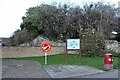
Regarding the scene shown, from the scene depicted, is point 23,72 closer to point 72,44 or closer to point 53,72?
point 53,72

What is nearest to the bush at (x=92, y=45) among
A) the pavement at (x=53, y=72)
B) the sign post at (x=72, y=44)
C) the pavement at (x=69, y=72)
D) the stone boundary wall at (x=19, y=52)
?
the stone boundary wall at (x=19, y=52)

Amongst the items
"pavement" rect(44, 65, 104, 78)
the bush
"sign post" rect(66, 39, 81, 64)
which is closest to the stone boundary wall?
the bush

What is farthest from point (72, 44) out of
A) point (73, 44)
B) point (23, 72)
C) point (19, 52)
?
point (19, 52)

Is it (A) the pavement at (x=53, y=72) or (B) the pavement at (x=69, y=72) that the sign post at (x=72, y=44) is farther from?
(B) the pavement at (x=69, y=72)

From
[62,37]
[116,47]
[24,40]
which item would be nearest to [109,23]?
[116,47]

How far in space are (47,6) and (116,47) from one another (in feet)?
38.1

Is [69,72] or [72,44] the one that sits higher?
[72,44]

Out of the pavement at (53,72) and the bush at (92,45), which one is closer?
the pavement at (53,72)

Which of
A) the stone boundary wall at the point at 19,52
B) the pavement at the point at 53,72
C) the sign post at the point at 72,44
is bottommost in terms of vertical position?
the pavement at the point at 53,72

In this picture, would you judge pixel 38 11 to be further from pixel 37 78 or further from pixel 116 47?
pixel 37 78

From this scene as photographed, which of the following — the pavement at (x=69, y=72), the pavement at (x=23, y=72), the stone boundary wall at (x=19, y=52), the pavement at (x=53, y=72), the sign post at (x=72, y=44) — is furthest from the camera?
the stone boundary wall at (x=19, y=52)

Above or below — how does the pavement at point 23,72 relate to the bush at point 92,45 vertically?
below

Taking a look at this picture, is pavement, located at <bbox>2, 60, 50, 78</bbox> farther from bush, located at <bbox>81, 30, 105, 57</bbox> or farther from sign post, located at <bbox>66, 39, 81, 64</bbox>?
bush, located at <bbox>81, 30, 105, 57</bbox>

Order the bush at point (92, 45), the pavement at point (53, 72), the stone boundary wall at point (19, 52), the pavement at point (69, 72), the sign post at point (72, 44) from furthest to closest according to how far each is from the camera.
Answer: the stone boundary wall at point (19, 52) → the bush at point (92, 45) → the sign post at point (72, 44) → the pavement at point (69, 72) → the pavement at point (53, 72)
